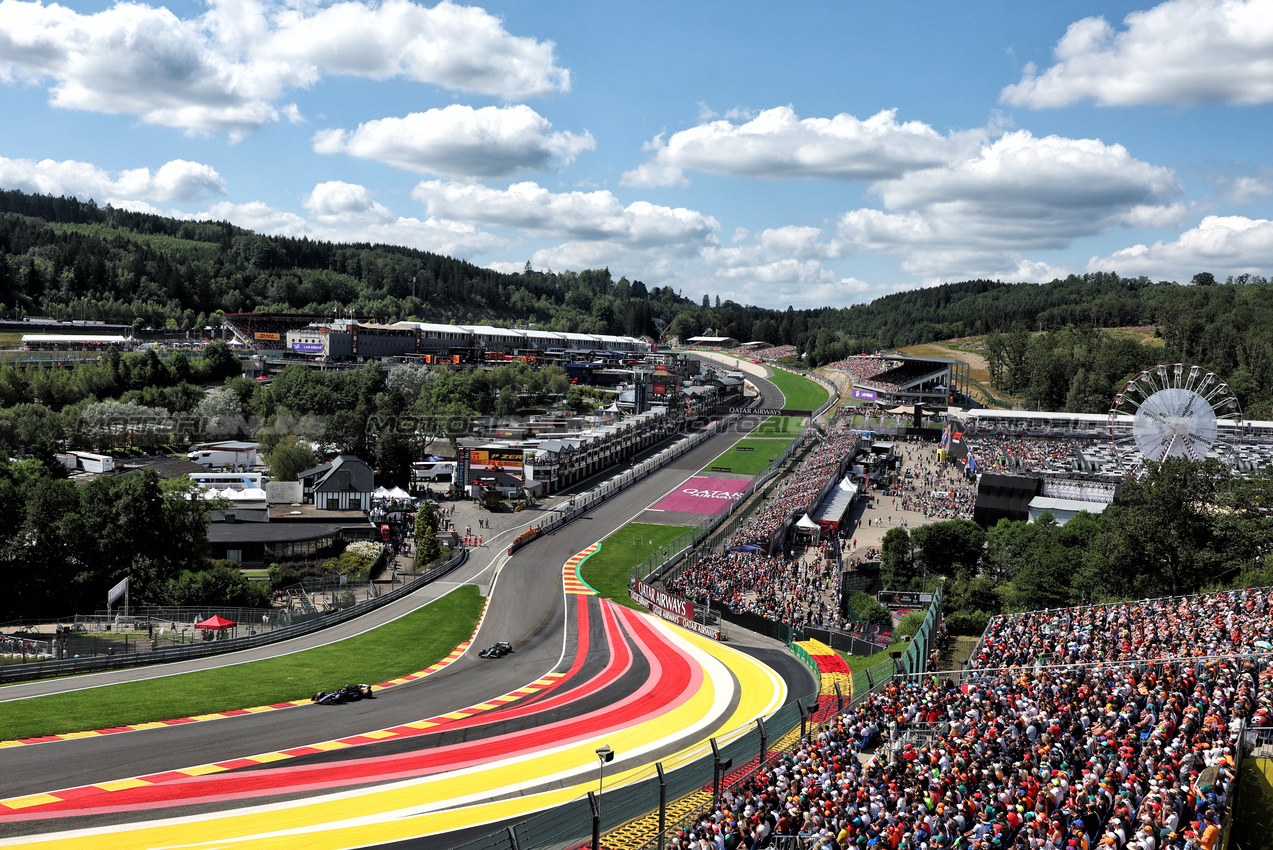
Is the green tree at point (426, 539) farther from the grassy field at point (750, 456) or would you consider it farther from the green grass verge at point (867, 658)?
the grassy field at point (750, 456)

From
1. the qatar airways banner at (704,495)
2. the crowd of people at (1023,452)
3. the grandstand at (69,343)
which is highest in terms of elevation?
the grandstand at (69,343)

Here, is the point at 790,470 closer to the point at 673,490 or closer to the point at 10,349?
the point at 673,490

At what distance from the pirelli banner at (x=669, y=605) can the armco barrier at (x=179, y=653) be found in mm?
13141

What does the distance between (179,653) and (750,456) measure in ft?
251

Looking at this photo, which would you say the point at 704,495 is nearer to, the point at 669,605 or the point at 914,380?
the point at 669,605

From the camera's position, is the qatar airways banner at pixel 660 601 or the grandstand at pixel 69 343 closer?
the qatar airways banner at pixel 660 601

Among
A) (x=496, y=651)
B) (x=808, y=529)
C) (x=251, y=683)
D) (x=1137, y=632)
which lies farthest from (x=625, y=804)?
(x=808, y=529)

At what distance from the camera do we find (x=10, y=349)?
129500 mm

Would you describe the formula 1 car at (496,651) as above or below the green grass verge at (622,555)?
above

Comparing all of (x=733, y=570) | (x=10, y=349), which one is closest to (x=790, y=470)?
(x=733, y=570)

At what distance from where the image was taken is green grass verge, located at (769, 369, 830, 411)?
5786 inches

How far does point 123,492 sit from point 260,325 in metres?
140

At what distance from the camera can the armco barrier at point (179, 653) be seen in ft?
94.2

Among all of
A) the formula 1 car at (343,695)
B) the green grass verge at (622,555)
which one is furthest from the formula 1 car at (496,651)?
the green grass verge at (622,555)
